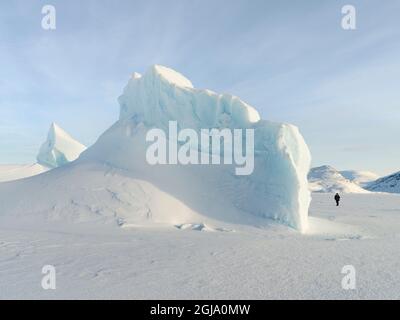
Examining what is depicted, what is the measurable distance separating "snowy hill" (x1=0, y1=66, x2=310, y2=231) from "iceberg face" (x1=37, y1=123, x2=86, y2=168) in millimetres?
29146

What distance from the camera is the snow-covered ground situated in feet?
19.0

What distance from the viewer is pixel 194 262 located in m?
7.68

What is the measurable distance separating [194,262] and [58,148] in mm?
42458

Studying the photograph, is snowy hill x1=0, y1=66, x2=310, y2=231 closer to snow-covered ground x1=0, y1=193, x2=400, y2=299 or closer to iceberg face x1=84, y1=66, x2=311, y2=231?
iceberg face x1=84, y1=66, x2=311, y2=231

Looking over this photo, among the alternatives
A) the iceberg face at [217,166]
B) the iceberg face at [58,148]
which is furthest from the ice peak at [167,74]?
the iceberg face at [58,148]

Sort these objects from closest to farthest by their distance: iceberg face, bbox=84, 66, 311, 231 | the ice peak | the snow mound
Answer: iceberg face, bbox=84, 66, 311, 231
the ice peak
the snow mound

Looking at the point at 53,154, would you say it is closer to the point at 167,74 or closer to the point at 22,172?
the point at 22,172

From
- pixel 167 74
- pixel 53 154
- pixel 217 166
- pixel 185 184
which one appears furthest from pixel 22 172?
pixel 217 166

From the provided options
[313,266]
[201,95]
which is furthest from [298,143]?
[313,266]

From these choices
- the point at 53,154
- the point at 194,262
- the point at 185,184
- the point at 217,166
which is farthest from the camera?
the point at 53,154

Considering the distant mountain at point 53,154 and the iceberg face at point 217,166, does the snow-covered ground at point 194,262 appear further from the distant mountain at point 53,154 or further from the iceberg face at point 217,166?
the distant mountain at point 53,154

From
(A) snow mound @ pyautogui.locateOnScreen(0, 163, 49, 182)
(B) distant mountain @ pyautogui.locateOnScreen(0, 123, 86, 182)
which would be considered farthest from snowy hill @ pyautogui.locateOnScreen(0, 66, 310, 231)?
(A) snow mound @ pyautogui.locateOnScreen(0, 163, 49, 182)

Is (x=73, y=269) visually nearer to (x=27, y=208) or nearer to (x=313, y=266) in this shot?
(x=313, y=266)
